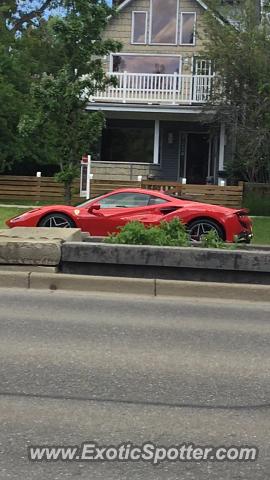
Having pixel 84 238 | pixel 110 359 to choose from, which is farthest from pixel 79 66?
pixel 110 359

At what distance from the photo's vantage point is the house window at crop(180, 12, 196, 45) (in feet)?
94.0

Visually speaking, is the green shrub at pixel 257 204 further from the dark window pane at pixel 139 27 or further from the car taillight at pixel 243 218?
the dark window pane at pixel 139 27

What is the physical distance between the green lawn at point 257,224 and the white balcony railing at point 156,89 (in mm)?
7708

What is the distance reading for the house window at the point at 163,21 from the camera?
28.9 meters

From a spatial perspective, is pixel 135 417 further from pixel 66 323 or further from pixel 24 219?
pixel 24 219

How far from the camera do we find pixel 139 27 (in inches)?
1145

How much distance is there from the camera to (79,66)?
60.2 feet

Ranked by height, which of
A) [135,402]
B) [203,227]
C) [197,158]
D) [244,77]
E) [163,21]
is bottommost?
[135,402]

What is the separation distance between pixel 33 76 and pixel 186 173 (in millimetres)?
8519

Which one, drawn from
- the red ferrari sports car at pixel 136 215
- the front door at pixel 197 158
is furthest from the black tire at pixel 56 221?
the front door at pixel 197 158

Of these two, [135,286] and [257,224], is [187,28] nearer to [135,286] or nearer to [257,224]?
[257,224]

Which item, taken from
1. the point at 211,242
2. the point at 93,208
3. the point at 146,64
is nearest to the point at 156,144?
the point at 146,64

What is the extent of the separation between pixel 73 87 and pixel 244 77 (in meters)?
7.07

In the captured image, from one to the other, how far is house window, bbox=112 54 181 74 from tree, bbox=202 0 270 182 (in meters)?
4.73
